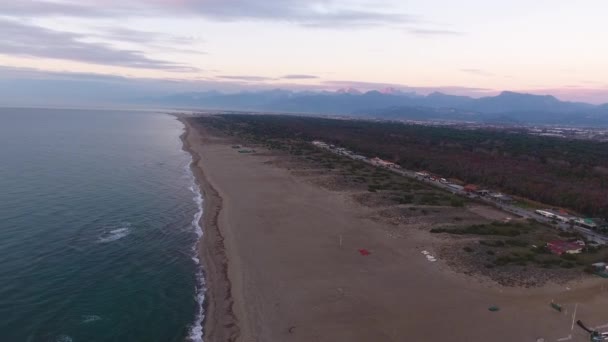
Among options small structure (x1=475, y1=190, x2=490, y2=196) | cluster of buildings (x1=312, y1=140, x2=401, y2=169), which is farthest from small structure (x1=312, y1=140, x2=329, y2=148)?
small structure (x1=475, y1=190, x2=490, y2=196)

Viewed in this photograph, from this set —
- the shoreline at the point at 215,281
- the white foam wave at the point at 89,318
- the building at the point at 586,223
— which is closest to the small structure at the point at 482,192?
the building at the point at 586,223

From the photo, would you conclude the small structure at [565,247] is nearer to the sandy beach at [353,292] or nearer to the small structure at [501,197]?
the sandy beach at [353,292]

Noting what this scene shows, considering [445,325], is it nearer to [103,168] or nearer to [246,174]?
[246,174]

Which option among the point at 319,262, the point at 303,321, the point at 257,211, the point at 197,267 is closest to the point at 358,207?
the point at 257,211

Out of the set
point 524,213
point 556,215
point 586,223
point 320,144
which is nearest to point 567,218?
point 556,215

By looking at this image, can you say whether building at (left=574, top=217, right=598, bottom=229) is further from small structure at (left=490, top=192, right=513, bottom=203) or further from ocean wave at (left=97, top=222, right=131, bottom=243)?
ocean wave at (left=97, top=222, right=131, bottom=243)
